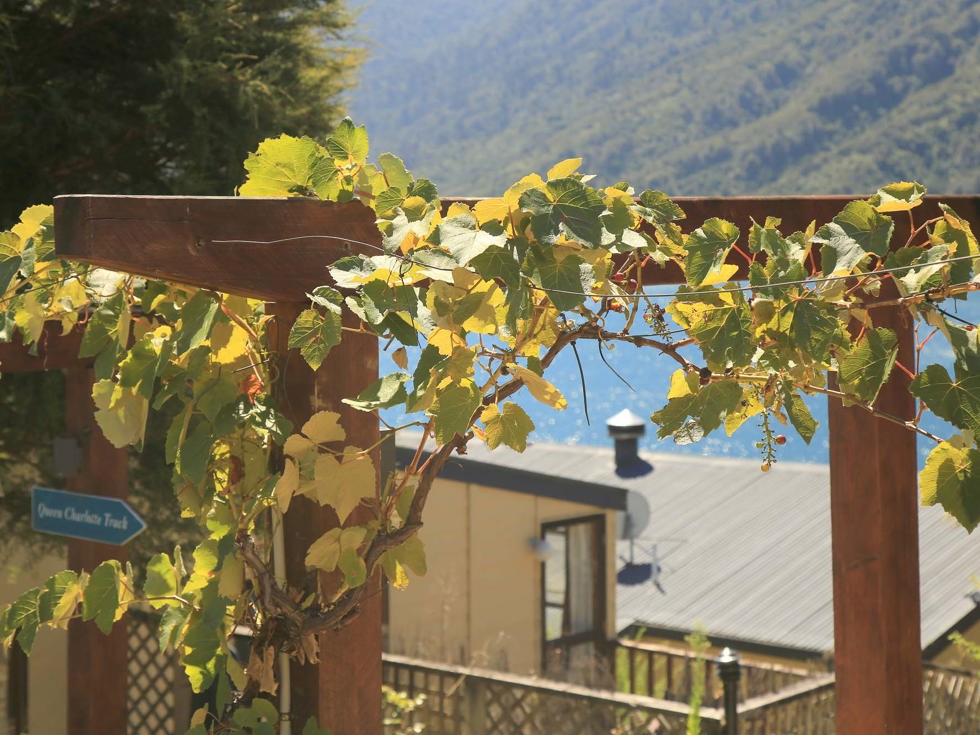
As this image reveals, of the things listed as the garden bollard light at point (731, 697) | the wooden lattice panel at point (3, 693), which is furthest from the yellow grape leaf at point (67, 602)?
the wooden lattice panel at point (3, 693)

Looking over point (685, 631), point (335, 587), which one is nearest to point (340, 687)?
point (335, 587)

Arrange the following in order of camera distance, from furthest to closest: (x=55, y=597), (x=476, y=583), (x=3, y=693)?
(x=476, y=583), (x=3, y=693), (x=55, y=597)

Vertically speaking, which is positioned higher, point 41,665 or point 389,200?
point 389,200

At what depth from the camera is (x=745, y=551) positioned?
12547 millimetres

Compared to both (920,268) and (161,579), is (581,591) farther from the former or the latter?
(920,268)

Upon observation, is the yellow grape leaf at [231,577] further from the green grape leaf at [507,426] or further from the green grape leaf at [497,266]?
the green grape leaf at [497,266]

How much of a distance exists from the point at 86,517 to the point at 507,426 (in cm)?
290

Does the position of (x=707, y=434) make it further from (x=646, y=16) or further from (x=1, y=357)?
(x=646, y=16)

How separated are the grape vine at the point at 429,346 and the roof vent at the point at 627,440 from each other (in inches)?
390

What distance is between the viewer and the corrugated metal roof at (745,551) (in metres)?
10.6

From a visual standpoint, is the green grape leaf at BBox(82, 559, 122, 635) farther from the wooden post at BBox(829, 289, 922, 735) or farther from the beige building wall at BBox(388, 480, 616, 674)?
the beige building wall at BBox(388, 480, 616, 674)

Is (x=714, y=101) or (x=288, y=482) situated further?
(x=714, y=101)

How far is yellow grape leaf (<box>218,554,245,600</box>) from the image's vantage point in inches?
67.1

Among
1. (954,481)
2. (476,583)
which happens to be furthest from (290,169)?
(476,583)
